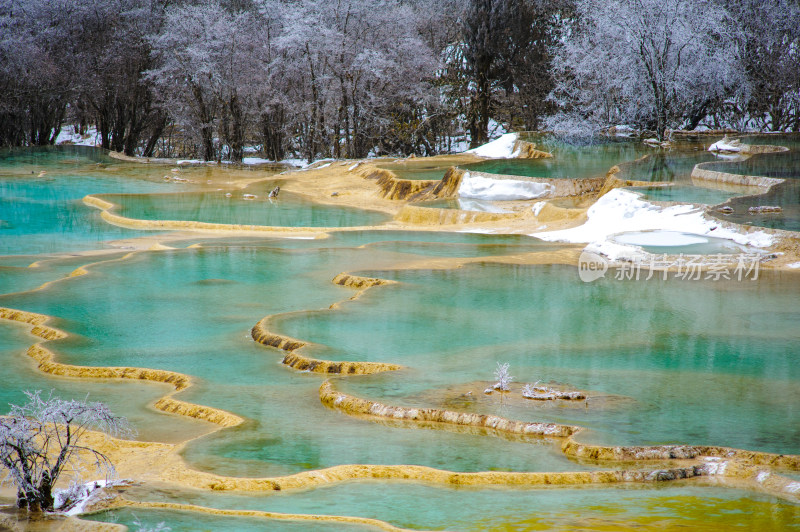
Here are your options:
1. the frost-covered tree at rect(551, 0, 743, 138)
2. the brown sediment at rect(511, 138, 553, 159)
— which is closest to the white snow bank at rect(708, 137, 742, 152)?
the frost-covered tree at rect(551, 0, 743, 138)

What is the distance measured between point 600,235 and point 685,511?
35.6ft

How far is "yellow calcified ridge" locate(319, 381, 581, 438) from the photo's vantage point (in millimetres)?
6133

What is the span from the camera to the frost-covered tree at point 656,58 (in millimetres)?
24281

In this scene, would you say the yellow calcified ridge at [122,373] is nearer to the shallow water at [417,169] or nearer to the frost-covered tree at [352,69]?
the shallow water at [417,169]

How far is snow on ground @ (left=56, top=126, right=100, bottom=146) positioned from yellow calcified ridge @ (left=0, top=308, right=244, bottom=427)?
3421 cm

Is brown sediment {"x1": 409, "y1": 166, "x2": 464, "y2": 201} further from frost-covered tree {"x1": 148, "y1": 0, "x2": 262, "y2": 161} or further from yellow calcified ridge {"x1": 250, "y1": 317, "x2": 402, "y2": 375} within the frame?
yellow calcified ridge {"x1": 250, "y1": 317, "x2": 402, "y2": 375}

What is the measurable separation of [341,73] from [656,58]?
39.0 ft

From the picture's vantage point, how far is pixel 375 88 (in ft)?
107

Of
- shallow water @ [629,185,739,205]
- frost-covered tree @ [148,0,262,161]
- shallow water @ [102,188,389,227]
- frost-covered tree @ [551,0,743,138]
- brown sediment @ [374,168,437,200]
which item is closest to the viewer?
shallow water @ [629,185,739,205]

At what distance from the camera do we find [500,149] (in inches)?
→ 1073

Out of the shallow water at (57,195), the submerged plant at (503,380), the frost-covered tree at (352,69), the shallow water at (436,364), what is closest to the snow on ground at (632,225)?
the shallow water at (436,364)

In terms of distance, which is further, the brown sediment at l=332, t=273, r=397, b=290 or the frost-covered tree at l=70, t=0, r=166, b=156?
the frost-covered tree at l=70, t=0, r=166, b=156

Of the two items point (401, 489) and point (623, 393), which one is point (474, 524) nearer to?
point (401, 489)

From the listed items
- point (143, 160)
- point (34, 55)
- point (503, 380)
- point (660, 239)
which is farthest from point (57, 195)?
point (503, 380)
